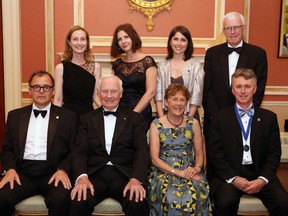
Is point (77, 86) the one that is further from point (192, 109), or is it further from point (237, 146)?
point (237, 146)

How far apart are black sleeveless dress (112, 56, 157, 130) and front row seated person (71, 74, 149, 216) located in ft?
1.53

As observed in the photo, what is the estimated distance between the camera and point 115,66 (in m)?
3.93

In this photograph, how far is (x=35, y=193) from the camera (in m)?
3.08

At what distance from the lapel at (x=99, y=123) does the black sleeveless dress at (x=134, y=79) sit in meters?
0.52

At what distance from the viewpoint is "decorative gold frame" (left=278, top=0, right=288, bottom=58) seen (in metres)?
6.27

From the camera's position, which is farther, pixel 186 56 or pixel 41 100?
pixel 186 56

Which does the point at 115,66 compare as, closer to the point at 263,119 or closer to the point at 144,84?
the point at 144,84

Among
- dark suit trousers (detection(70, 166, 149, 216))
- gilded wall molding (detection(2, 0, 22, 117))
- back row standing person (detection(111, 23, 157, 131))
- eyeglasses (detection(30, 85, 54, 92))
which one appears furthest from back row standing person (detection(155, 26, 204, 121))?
gilded wall molding (detection(2, 0, 22, 117))

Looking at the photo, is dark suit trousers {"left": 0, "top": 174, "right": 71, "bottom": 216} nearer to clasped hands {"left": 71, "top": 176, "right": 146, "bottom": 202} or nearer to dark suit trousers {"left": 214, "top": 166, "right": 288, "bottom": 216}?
clasped hands {"left": 71, "top": 176, "right": 146, "bottom": 202}

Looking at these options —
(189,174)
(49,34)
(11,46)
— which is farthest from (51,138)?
(49,34)

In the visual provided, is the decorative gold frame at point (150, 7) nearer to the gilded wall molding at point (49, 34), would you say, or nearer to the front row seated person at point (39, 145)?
the gilded wall molding at point (49, 34)

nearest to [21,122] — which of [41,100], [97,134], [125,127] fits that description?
[41,100]

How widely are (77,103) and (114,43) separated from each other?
0.69 meters

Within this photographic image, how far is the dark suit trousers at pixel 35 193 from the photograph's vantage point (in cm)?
288
